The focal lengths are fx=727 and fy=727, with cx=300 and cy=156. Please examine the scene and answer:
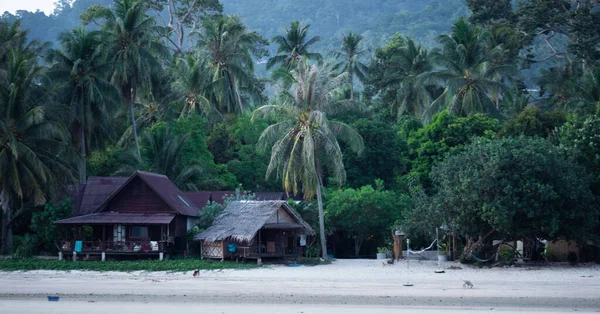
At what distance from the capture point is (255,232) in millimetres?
33844

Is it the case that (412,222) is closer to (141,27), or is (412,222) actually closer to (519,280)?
(519,280)

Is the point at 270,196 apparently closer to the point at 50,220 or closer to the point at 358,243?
the point at 358,243

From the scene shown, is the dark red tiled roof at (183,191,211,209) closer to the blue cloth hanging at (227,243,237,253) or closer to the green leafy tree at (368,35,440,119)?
the blue cloth hanging at (227,243,237,253)

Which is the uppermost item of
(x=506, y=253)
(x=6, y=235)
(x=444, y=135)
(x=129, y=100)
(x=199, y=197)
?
(x=129, y=100)

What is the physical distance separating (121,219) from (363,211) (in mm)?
13009

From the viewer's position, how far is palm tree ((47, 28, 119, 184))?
1624 inches

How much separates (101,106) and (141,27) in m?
6.44

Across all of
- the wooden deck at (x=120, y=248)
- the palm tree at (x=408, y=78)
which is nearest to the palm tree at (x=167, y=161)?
the wooden deck at (x=120, y=248)

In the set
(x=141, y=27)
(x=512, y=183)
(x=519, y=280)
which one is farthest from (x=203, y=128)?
(x=519, y=280)

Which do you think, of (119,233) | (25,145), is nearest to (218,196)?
(119,233)

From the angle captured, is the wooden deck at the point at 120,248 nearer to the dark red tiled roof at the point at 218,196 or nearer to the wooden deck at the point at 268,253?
the wooden deck at the point at 268,253

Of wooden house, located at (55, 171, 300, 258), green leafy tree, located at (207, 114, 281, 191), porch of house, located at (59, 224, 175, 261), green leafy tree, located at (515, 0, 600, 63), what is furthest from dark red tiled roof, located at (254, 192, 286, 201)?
green leafy tree, located at (515, 0, 600, 63)

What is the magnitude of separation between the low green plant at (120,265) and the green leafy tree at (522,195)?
1030 cm

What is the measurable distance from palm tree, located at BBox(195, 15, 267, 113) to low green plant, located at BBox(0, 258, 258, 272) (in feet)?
66.0
